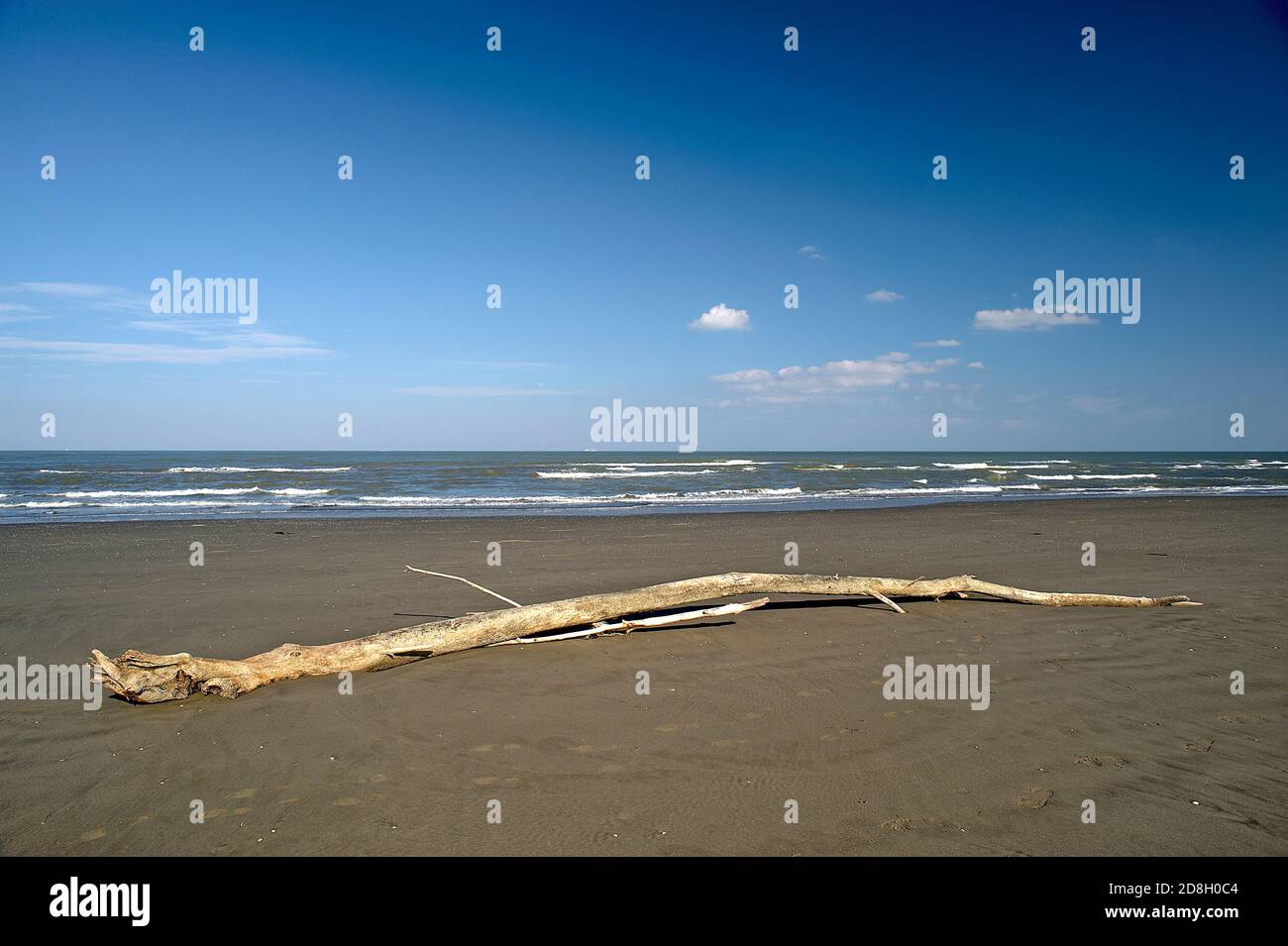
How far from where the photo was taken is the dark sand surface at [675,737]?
3498 mm

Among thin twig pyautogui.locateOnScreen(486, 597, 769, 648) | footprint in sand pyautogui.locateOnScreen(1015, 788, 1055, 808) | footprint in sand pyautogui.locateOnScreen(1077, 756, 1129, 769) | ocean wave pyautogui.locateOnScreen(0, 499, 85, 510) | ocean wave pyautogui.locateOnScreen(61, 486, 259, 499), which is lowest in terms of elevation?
footprint in sand pyautogui.locateOnScreen(1015, 788, 1055, 808)

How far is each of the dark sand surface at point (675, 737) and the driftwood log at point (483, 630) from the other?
0.16m

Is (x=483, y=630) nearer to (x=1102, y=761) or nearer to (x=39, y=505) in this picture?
(x=1102, y=761)

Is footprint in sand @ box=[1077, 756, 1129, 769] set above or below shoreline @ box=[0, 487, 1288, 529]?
below

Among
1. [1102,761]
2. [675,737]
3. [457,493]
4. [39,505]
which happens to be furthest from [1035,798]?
[39,505]

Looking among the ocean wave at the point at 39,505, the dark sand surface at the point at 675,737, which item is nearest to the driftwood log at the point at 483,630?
the dark sand surface at the point at 675,737

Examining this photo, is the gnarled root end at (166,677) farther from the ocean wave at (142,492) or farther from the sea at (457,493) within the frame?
the ocean wave at (142,492)

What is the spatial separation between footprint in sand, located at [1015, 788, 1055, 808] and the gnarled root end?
18.1ft

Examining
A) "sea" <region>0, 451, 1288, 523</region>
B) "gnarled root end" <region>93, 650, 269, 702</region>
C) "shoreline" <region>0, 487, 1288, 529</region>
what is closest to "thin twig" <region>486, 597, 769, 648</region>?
"gnarled root end" <region>93, 650, 269, 702</region>

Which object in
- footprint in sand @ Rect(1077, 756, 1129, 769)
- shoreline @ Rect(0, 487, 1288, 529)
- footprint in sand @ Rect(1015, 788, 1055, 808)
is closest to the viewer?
footprint in sand @ Rect(1015, 788, 1055, 808)

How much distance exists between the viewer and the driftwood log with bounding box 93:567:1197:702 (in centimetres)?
518

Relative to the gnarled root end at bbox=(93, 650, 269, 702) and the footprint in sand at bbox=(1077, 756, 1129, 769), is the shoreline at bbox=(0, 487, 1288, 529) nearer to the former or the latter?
the gnarled root end at bbox=(93, 650, 269, 702)

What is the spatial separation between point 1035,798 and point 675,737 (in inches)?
84.2
